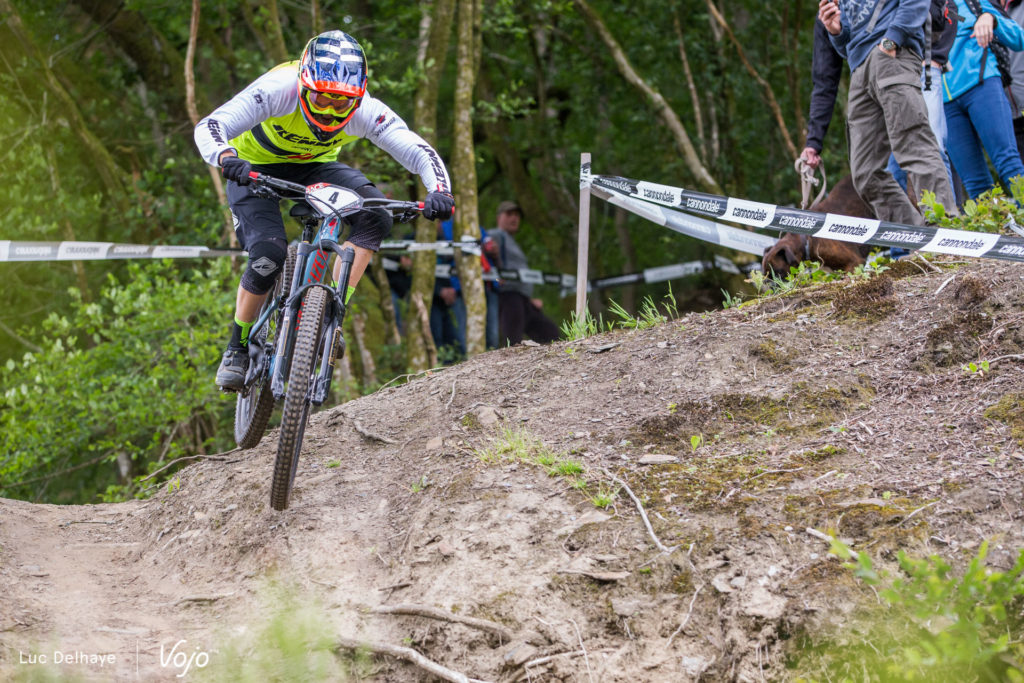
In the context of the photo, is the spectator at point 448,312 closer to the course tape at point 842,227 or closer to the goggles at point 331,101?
the course tape at point 842,227

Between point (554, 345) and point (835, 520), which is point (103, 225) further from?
point (835, 520)

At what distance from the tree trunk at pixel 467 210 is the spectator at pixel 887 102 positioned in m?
4.11

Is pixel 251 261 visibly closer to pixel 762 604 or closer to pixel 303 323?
pixel 303 323

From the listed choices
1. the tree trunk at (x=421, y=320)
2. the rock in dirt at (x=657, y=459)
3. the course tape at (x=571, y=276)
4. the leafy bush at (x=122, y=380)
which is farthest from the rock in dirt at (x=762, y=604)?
the course tape at (x=571, y=276)

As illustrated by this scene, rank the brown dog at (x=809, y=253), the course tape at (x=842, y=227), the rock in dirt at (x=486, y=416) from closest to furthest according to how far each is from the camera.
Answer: the course tape at (x=842, y=227) < the rock in dirt at (x=486, y=416) < the brown dog at (x=809, y=253)

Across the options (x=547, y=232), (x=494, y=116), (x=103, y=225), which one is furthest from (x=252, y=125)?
(x=547, y=232)

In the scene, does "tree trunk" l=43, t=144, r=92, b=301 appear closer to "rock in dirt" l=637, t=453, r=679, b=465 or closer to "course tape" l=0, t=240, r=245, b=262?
"course tape" l=0, t=240, r=245, b=262

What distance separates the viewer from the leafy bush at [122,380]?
7912mm

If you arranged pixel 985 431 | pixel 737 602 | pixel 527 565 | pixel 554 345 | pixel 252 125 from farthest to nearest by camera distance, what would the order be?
pixel 554 345 < pixel 252 125 < pixel 985 431 < pixel 527 565 < pixel 737 602

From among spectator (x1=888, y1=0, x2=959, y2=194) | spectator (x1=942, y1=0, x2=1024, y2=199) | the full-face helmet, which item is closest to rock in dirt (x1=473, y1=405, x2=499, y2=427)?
the full-face helmet

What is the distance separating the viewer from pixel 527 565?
11.7 ft

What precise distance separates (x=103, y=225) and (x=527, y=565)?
37.8 feet

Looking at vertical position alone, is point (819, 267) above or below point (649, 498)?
above

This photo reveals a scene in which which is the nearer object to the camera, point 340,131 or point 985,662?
point 985,662
